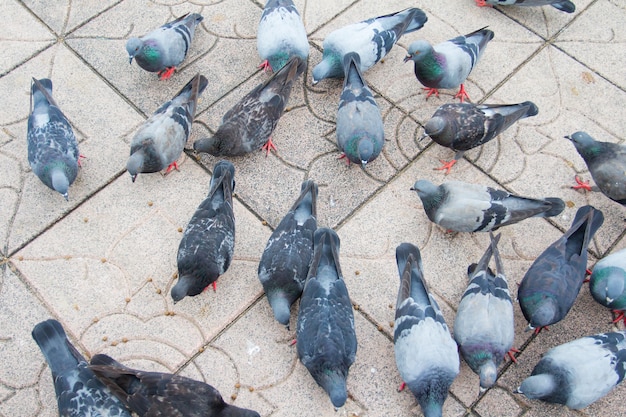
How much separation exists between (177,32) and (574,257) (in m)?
3.34

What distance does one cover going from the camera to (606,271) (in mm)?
4242

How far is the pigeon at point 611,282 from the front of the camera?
4.15 meters

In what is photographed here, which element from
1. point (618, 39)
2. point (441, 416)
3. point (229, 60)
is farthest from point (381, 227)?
point (618, 39)

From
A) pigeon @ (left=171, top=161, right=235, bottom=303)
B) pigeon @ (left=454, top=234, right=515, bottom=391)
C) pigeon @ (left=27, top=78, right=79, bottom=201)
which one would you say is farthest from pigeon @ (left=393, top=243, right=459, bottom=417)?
pigeon @ (left=27, top=78, right=79, bottom=201)

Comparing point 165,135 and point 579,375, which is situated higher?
point 165,135

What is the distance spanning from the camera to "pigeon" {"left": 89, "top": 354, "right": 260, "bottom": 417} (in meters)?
3.66

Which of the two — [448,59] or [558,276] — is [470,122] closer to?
[448,59]

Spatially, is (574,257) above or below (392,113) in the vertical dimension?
below

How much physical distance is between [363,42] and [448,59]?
658 millimetres

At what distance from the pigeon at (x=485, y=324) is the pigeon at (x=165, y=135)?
2233mm

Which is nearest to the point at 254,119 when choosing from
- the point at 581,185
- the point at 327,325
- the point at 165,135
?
the point at 165,135

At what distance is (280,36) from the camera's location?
5.15 meters

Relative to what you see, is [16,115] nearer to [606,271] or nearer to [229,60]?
[229,60]

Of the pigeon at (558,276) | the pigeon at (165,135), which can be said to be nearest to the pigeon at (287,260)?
the pigeon at (165,135)
